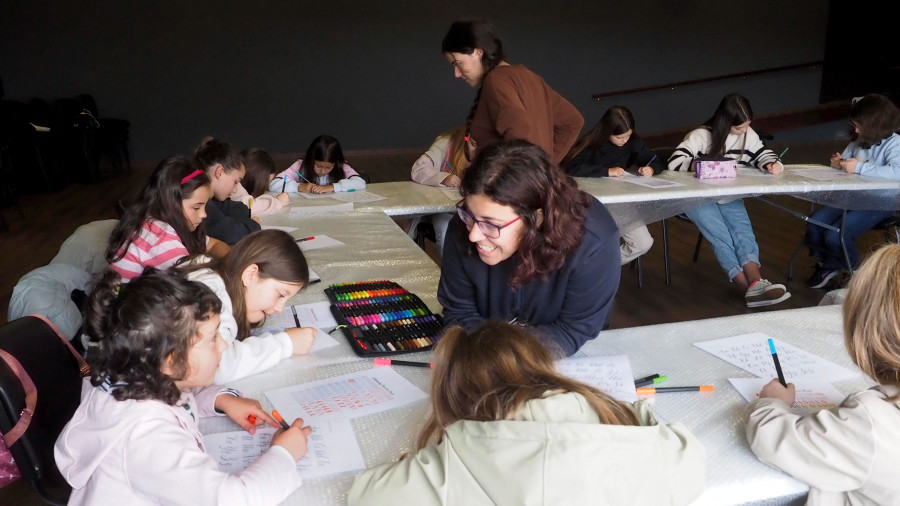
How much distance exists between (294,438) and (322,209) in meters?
2.03

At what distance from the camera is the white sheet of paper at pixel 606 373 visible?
4.28 ft

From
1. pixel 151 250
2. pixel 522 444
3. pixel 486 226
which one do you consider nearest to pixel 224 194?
pixel 151 250

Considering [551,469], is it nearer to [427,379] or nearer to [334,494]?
[334,494]

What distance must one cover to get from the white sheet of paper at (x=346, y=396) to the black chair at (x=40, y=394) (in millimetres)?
434

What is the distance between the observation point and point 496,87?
2584 millimetres

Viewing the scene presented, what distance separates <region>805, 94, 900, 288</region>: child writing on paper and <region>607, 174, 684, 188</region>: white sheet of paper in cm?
86

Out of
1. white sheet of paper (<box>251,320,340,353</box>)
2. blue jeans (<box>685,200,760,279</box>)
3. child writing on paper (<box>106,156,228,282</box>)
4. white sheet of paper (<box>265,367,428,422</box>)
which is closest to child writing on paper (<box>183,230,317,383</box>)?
white sheet of paper (<box>251,320,340,353</box>)

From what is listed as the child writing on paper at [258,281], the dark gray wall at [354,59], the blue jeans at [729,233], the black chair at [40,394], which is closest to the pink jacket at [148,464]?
the black chair at [40,394]

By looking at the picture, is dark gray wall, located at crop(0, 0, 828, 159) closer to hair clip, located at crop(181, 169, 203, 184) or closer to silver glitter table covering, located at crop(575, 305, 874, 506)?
hair clip, located at crop(181, 169, 203, 184)

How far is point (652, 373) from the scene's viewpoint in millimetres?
1397

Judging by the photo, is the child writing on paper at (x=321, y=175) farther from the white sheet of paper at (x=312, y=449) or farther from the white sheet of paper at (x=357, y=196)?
the white sheet of paper at (x=312, y=449)

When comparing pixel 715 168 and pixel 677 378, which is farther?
pixel 715 168

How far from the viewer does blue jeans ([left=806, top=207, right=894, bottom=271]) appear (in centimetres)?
351

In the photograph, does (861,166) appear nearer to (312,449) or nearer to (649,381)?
(649,381)
